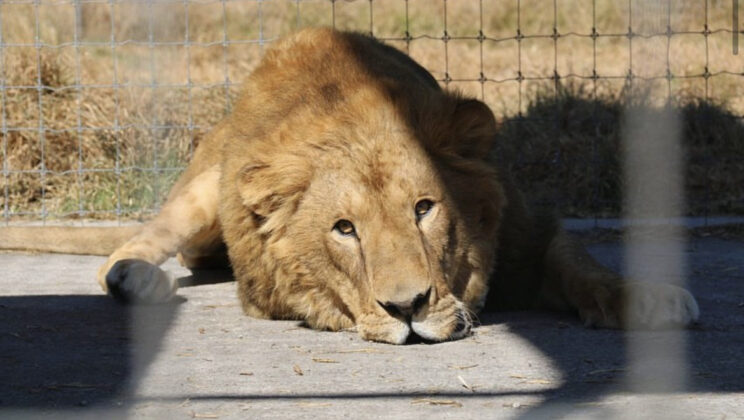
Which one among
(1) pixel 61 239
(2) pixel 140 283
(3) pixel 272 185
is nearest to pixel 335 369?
(3) pixel 272 185

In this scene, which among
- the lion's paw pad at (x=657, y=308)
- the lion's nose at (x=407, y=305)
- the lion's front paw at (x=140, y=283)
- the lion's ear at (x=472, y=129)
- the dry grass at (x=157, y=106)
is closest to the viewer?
the lion's nose at (x=407, y=305)

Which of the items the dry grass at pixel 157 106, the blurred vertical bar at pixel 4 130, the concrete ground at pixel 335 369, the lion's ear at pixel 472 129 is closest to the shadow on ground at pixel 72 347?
the concrete ground at pixel 335 369

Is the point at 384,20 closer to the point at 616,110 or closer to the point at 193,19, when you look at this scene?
the point at 193,19

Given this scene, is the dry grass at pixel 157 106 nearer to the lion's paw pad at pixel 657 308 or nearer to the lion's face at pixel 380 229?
the lion's face at pixel 380 229

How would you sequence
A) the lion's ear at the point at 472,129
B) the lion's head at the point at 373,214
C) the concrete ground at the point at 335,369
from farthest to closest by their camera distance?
1. the lion's ear at the point at 472,129
2. the lion's head at the point at 373,214
3. the concrete ground at the point at 335,369

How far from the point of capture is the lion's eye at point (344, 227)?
3441 mm

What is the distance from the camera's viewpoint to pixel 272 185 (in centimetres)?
361

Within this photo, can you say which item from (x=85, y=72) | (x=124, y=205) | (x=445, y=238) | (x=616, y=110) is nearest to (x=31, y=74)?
(x=85, y=72)

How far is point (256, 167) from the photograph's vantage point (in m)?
3.66

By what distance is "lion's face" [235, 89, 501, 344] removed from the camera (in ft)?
10.9

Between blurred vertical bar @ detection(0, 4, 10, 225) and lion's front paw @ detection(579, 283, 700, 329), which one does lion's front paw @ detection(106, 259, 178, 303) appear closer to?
lion's front paw @ detection(579, 283, 700, 329)

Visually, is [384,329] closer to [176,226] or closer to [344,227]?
[344,227]

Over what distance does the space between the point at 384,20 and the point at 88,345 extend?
30.8 ft

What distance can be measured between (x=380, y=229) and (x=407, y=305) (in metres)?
0.24
